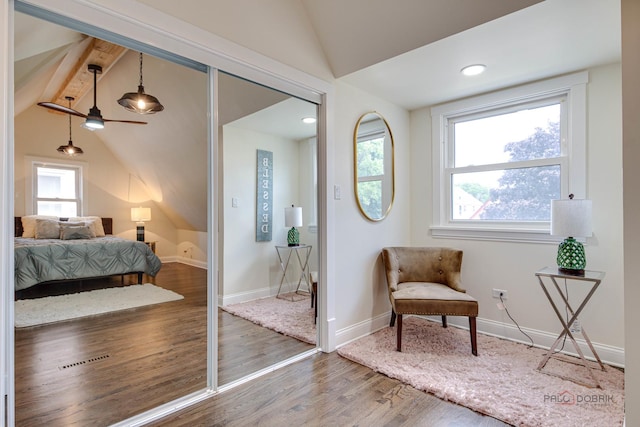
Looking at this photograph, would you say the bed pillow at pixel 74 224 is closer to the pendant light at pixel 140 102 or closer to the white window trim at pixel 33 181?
the white window trim at pixel 33 181

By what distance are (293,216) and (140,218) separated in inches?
47.2

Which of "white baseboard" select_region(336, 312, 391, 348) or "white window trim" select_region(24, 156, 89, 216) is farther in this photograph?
"white baseboard" select_region(336, 312, 391, 348)

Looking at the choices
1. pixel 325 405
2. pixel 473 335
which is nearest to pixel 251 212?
pixel 325 405

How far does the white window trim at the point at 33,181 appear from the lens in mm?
1527

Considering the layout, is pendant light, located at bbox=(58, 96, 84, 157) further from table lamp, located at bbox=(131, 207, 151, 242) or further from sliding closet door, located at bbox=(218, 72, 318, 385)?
sliding closet door, located at bbox=(218, 72, 318, 385)

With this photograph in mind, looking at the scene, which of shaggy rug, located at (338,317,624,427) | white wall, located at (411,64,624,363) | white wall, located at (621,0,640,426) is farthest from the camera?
white wall, located at (411,64,624,363)

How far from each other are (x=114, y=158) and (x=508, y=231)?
3.00 m

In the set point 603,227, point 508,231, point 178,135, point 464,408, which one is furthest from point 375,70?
point 464,408

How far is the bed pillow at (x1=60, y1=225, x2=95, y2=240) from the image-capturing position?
1709 mm

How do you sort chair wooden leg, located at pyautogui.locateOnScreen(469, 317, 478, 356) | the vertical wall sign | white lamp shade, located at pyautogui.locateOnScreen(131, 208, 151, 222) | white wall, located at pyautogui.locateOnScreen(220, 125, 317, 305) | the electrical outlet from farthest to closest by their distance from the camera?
the electrical outlet
the vertical wall sign
white wall, located at pyautogui.locateOnScreen(220, 125, 317, 305)
chair wooden leg, located at pyautogui.locateOnScreen(469, 317, 478, 356)
white lamp shade, located at pyautogui.locateOnScreen(131, 208, 151, 222)

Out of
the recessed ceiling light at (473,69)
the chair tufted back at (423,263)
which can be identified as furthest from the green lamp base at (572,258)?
the recessed ceiling light at (473,69)

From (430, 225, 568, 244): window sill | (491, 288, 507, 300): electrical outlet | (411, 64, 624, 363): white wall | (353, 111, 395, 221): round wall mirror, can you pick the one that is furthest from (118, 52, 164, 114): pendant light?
(491, 288, 507, 300): electrical outlet

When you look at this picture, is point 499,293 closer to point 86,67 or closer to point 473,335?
point 473,335

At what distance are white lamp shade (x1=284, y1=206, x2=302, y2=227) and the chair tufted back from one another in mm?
848
